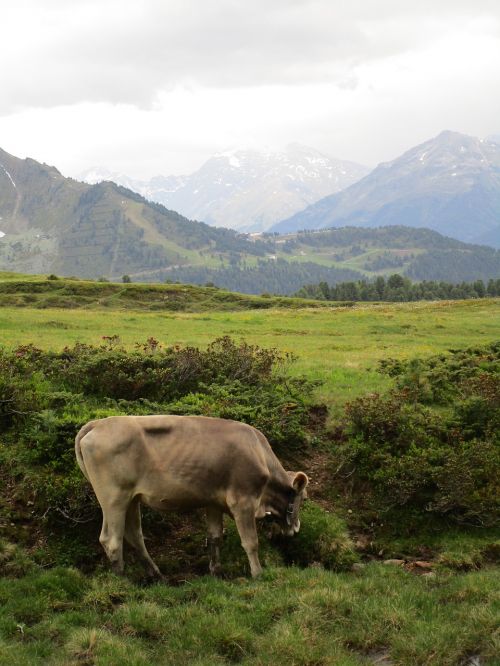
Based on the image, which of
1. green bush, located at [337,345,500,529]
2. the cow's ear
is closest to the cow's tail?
the cow's ear

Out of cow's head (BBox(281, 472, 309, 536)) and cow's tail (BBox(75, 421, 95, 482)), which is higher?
cow's tail (BBox(75, 421, 95, 482))

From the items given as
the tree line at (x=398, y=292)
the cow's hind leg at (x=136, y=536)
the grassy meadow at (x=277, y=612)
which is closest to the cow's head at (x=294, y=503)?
the grassy meadow at (x=277, y=612)

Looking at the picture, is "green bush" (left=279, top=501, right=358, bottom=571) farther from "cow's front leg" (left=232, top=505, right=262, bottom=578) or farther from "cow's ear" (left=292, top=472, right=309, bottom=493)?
"cow's ear" (left=292, top=472, right=309, bottom=493)

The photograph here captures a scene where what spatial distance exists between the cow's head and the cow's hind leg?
2.53 m

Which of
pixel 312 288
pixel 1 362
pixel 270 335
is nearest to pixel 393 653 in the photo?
pixel 1 362

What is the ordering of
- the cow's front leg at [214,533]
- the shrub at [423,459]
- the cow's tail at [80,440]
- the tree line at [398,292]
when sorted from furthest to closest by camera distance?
the tree line at [398,292], the shrub at [423,459], the cow's front leg at [214,533], the cow's tail at [80,440]

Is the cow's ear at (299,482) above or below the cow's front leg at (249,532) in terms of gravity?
above

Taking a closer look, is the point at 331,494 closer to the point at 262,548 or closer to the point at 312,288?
the point at 262,548

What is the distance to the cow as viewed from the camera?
10.5 m

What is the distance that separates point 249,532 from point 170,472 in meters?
1.76

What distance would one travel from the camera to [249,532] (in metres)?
10.9

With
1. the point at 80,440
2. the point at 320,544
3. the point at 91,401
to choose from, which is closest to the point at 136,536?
the point at 80,440

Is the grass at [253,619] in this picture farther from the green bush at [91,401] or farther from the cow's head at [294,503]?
the green bush at [91,401]

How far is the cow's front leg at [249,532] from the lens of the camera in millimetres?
10867
